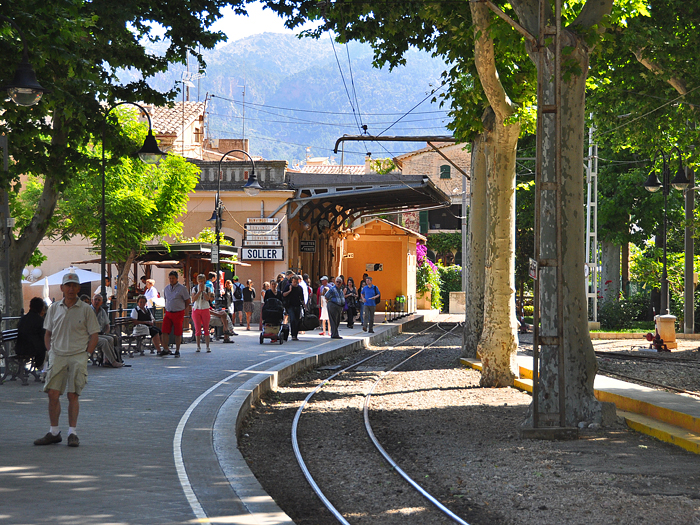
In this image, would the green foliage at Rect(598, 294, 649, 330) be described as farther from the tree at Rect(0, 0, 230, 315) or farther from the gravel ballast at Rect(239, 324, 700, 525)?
the tree at Rect(0, 0, 230, 315)

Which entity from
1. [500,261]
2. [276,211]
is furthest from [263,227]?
[500,261]

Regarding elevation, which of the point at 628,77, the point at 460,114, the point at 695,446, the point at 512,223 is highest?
the point at 628,77

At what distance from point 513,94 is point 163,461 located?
10.0 m

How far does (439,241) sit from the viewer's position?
6325cm

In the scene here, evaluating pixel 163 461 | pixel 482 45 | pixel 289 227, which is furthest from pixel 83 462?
pixel 289 227

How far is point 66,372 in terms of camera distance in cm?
848

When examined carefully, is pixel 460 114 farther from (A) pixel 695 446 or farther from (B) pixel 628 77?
(A) pixel 695 446

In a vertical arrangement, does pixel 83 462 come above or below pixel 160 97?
below

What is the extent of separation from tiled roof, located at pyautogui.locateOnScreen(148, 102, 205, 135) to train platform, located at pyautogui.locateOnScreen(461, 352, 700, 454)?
38902mm

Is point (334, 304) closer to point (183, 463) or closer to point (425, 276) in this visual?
point (183, 463)

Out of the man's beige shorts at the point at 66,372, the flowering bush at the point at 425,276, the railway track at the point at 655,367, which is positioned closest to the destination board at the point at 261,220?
the railway track at the point at 655,367

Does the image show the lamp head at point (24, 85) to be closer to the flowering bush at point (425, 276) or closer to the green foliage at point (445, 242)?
the flowering bush at point (425, 276)

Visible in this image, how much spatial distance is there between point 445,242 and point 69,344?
182 feet

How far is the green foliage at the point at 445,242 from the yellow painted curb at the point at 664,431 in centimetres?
5194
